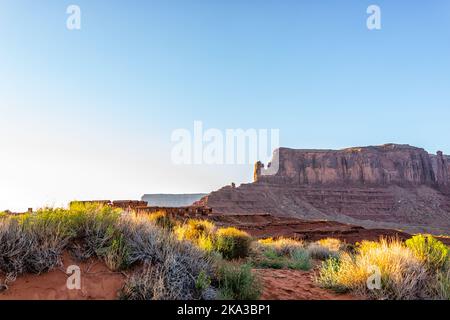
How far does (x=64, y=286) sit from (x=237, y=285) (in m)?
2.65

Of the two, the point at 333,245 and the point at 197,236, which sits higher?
the point at 197,236

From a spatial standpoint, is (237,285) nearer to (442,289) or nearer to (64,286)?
(64,286)

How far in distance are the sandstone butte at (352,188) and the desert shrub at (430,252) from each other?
64.1 meters

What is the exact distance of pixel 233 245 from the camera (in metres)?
10.3

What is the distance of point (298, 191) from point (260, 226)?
61.4 metres

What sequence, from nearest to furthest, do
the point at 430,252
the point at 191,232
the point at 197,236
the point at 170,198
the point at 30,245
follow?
the point at 30,245, the point at 430,252, the point at 191,232, the point at 197,236, the point at 170,198

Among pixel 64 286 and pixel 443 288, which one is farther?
pixel 443 288

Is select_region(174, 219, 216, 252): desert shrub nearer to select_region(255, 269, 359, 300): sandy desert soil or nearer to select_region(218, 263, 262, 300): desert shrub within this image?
select_region(218, 263, 262, 300): desert shrub

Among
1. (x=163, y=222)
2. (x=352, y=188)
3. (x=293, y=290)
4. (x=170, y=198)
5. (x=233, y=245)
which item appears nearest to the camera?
(x=293, y=290)

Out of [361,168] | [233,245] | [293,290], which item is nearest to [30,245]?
[293,290]
